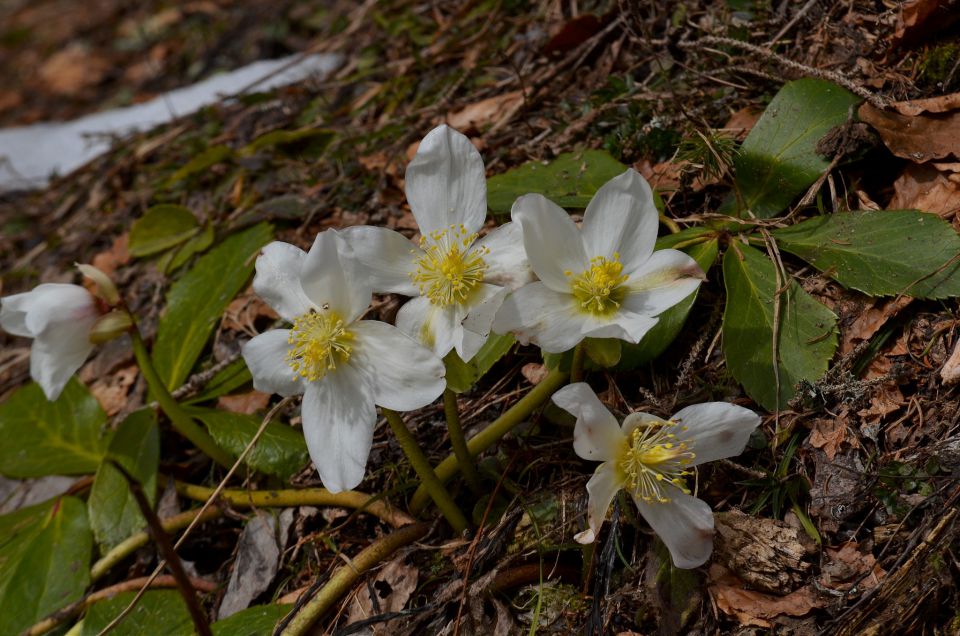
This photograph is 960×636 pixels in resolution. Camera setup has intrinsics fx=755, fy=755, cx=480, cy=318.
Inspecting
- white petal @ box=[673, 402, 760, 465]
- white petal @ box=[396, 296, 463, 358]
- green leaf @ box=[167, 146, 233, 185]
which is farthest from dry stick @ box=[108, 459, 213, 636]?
green leaf @ box=[167, 146, 233, 185]

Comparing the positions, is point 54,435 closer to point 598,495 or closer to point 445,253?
point 445,253

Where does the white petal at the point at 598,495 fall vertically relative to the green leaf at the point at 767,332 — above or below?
below

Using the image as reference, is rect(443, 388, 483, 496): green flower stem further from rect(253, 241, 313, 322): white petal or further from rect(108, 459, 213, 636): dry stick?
rect(108, 459, 213, 636): dry stick

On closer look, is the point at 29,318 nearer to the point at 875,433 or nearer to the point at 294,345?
the point at 294,345

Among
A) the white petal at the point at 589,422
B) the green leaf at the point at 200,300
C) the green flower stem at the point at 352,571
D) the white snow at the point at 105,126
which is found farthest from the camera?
the white snow at the point at 105,126

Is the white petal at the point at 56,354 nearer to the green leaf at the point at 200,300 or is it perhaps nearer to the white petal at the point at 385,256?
the green leaf at the point at 200,300

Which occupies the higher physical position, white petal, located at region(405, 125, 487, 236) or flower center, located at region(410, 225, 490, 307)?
white petal, located at region(405, 125, 487, 236)

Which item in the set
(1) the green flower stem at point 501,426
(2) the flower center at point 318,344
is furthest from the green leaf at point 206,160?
(1) the green flower stem at point 501,426
